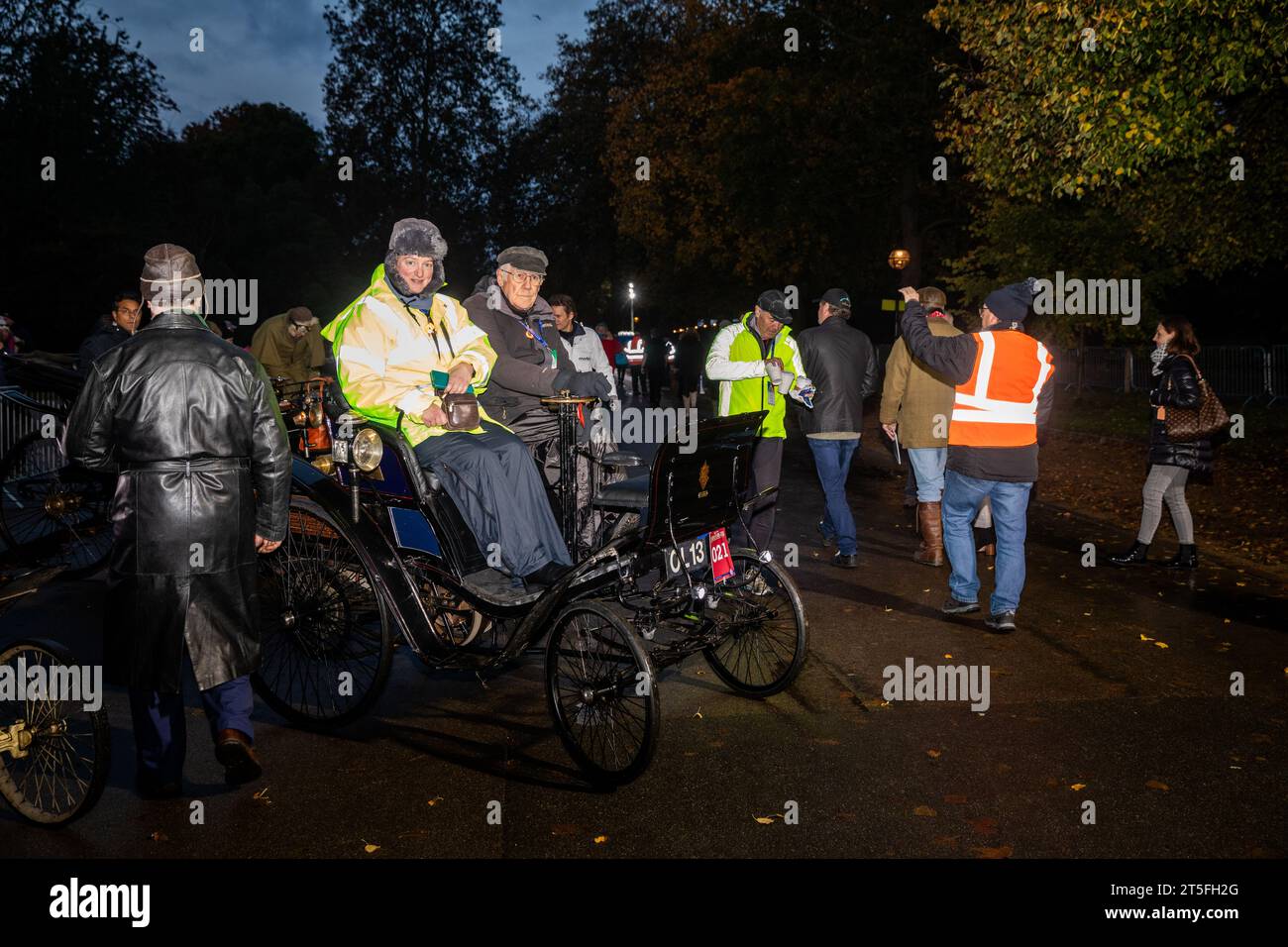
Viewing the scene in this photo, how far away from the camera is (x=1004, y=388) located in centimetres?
675

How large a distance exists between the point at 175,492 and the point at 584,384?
74.4 inches

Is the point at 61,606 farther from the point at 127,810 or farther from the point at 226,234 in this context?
the point at 226,234

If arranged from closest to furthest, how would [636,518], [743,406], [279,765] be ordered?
[279,765], [636,518], [743,406]

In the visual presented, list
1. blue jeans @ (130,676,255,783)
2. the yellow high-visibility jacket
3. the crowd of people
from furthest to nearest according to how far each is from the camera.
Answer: the yellow high-visibility jacket, blue jeans @ (130,676,255,783), the crowd of people

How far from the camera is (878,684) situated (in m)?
5.98

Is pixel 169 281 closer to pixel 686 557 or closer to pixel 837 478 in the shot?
pixel 686 557

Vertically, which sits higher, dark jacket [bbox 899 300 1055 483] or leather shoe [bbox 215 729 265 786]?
dark jacket [bbox 899 300 1055 483]

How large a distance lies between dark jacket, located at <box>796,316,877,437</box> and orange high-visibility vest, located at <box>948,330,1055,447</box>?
194 centimetres

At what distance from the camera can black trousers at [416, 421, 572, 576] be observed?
203 inches

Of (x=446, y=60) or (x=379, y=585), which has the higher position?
(x=446, y=60)

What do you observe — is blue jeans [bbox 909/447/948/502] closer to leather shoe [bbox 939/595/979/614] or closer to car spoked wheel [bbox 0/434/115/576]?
leather shoe [bbox 939/595/979/614]

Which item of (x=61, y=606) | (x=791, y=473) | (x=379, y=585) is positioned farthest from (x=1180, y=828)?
(x=791, y=473)

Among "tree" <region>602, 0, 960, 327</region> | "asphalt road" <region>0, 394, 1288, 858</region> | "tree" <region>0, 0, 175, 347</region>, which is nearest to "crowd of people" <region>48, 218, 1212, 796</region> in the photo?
"asphalt road" <region>0, 394, 1288, 858</region>
